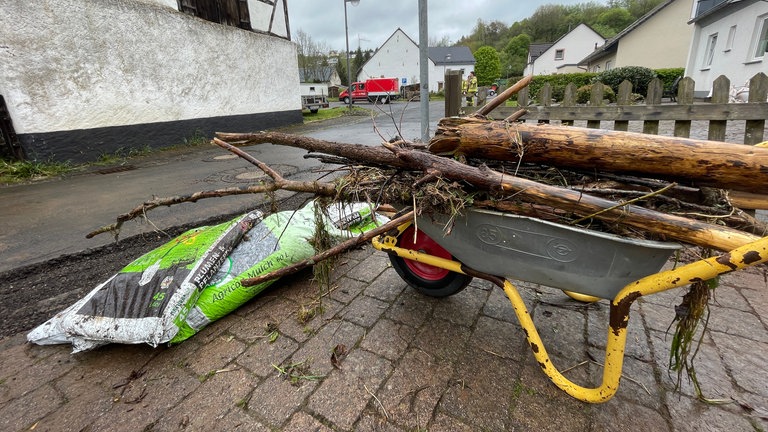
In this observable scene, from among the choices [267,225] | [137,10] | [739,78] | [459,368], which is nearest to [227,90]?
[137,10]

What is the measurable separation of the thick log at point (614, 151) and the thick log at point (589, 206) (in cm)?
21

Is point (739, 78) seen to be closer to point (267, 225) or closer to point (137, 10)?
point (267, 225)

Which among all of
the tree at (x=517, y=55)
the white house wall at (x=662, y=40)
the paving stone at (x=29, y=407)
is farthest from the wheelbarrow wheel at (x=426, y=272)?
the tree at (x=517, y=55)

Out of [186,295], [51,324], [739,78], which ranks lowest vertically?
[51,324]

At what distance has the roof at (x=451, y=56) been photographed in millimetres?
49463

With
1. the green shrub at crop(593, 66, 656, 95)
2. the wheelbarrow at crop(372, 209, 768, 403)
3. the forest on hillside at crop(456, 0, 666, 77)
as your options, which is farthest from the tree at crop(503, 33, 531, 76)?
the wheelbarrow at crop(372, 209, 768, 403)

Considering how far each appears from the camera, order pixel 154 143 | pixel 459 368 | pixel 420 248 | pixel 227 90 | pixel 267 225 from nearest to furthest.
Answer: pixel 459 368
pixel 420 248
pixel 267 225
pixel 154 143
pixel 227 90

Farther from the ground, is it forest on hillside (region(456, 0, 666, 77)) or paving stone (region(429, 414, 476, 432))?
forest on hillside (region(456, 0, 666, 77))

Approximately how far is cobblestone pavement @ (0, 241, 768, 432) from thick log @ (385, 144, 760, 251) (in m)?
0.86

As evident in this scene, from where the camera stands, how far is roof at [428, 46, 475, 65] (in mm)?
49463

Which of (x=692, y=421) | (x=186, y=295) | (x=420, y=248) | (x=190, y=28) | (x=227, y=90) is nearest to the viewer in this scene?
(x=692, y=421)

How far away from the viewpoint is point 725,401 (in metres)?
1.48

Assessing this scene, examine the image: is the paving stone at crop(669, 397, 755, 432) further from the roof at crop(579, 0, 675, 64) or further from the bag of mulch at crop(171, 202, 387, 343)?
the roof at crop(579, 0, 675, 64)

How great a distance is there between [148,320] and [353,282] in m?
1.25
